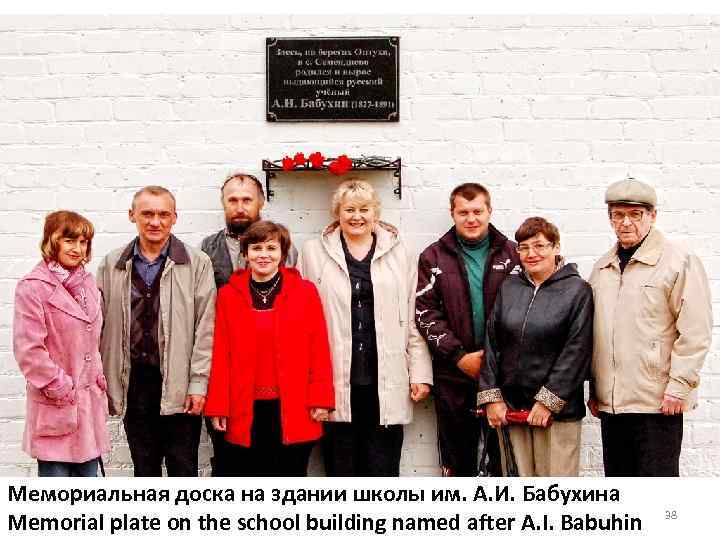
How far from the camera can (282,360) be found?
3801 mm

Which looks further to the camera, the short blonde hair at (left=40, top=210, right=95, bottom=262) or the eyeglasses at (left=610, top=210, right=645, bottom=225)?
the eyeglasses at (left=610, top=210, right=645, bottom=225)

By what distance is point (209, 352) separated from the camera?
3900 millimetres

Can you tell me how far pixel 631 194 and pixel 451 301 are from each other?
0.92 m

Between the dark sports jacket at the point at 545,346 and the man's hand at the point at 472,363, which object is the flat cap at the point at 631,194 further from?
the man's hand at the point at 472,363

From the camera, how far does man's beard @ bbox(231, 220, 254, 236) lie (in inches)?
163

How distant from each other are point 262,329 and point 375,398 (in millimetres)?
638

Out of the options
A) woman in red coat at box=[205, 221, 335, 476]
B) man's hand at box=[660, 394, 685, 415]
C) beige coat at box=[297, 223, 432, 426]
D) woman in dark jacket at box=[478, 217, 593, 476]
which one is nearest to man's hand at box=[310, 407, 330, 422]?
woman in red coat at box=[205, 221, 335, 476]

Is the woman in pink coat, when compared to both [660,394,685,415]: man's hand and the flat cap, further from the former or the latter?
[660,394,685,415]: man's hand

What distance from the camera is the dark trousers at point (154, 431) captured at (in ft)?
12.8

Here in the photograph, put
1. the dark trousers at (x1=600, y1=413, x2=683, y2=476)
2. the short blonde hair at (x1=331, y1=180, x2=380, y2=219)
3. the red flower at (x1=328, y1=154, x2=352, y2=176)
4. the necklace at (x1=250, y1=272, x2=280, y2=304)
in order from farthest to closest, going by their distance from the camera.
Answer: the red flower at (x1=328, y1=154, x2=352, y2=176)
the short blonde hair at (x1=331, y1=180, x2=380, y2=219)
the necklace at (x1=250, y1=272, x2=280, y2=304)
the dark trousers at (x1=600, y1=413, x2=683, y2=476)

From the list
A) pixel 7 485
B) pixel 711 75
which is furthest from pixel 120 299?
pixel 711 75

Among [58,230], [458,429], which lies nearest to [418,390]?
[458,429]

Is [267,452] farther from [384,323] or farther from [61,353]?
[61,353]

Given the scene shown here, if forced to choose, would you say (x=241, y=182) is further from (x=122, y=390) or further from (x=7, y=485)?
(x=7, y=485)
